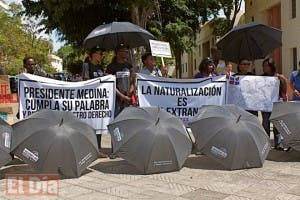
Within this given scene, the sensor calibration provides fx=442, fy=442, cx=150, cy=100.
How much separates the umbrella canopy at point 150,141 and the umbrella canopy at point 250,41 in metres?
2.98

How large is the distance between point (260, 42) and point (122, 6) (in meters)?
12.3

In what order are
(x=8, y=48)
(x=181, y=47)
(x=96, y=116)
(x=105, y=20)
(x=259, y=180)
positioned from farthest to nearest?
(x=8, y=48) < (x=181, y=47) < (x=105, y=20) < (x=96, y=116) < (x=259, y=180)

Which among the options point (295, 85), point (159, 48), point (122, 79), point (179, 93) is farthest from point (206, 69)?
point (295, 85)

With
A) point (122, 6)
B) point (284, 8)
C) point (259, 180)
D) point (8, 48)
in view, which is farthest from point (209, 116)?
point (8, 48)

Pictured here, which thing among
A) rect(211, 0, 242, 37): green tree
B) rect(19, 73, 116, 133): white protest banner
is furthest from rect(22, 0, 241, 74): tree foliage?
rect(19, 73, 116, 133): white protest banner

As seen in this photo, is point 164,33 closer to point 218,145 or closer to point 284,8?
point 284,8

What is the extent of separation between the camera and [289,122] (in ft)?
23.2

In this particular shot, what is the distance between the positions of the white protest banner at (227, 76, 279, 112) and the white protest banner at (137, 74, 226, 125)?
0.35 m

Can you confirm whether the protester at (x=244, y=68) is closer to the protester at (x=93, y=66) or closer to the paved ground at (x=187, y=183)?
the paved ground at (x=187, y=183)

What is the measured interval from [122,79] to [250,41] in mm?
2781

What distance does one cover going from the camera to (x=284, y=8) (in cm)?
2400

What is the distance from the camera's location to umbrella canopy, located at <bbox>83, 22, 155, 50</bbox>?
8344 millimetres

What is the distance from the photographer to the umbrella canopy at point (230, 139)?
6.56 meters

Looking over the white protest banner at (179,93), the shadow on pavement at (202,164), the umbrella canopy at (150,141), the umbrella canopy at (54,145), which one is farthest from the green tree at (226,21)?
the umbrella canopy at (54,145)
